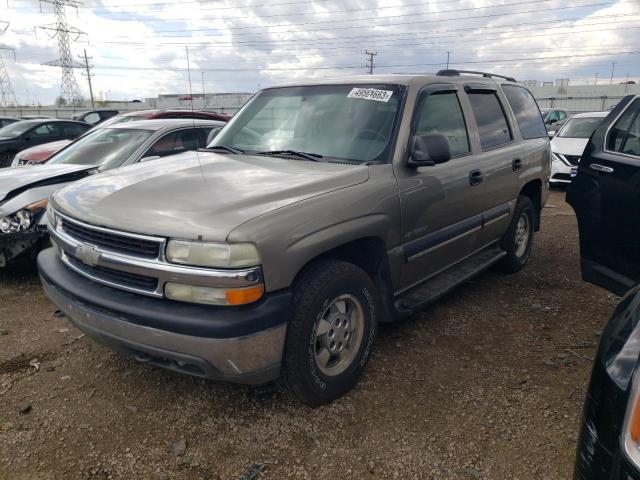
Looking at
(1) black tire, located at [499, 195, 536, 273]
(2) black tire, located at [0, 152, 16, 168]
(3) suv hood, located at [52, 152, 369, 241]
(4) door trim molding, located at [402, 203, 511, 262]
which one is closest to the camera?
(3) suv hood, located at [52, 152, 369, 241]

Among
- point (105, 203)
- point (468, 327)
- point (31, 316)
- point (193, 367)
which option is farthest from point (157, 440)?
point (468, 327)

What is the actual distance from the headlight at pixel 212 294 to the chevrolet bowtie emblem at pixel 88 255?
1.67 feet

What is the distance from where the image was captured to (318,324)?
2.67m

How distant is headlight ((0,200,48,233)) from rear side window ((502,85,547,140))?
15.0ft

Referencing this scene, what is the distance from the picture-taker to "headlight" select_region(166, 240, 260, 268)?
2.23 metres

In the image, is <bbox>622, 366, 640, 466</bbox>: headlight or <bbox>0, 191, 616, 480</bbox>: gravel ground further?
<bbox>0, 191, 616, 480</bbox>: gravel ground

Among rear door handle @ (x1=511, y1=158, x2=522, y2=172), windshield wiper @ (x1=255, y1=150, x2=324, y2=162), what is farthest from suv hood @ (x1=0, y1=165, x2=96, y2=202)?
rear door handle @ (x1=511, y1=158, x2=522, y2=172)

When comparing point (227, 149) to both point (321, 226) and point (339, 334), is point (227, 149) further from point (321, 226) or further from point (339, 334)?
point (339, 334)

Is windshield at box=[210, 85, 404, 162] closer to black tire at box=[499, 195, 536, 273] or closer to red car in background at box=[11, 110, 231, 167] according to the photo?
black tire at box=[499, 195, 536, 273]

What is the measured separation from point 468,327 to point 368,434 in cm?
162

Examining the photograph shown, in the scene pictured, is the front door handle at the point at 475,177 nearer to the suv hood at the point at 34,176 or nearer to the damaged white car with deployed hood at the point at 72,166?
the damaged white car with deployed hood at the point at 72,166

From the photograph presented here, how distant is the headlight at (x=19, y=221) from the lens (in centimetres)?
434

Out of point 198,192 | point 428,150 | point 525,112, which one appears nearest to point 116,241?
point 198,192

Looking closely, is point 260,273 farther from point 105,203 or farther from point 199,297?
point 105,203
